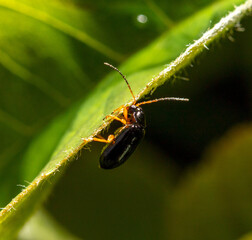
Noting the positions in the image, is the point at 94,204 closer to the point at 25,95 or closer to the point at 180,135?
the point at 180,135

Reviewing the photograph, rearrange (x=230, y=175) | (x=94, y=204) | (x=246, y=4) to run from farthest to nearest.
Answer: (x=94, y=204) → (x=230, y=175) → (x=246, y=4)

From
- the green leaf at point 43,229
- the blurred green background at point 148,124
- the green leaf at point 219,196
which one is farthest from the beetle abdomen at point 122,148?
the green leaf at point 43,229

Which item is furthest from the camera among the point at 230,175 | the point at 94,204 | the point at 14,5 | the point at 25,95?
the point at 94,204

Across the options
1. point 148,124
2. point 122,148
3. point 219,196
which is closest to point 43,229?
point 122,148

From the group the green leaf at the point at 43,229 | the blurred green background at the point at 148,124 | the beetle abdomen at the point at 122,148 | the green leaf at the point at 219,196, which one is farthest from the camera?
the green leaf at the point at 43,229

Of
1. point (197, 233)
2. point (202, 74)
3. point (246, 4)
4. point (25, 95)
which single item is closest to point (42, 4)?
point (25, 95)

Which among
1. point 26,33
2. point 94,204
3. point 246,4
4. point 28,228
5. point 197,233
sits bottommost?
point 197,233


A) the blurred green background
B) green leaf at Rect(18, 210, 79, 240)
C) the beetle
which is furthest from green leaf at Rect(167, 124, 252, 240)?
green leaf at Rect(18, 210, 79, 240)

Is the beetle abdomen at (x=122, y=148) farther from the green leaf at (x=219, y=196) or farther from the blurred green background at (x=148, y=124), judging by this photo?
the green leaf at (x=219, y=196)
